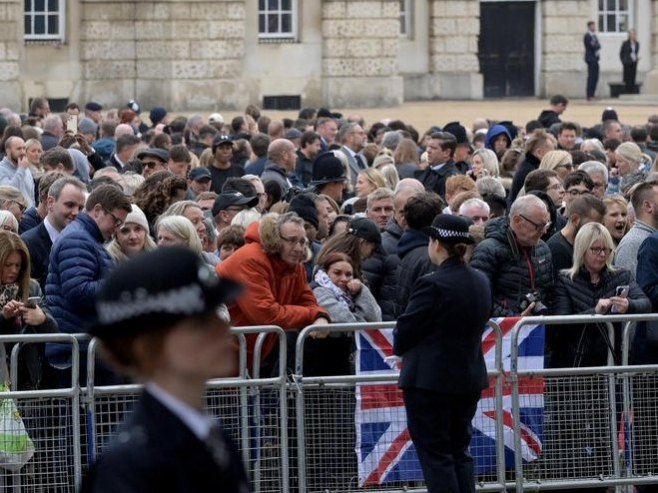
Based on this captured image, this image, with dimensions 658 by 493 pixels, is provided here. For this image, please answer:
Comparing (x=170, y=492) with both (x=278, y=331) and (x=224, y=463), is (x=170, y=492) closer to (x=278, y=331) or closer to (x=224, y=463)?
(x=224, y=463)

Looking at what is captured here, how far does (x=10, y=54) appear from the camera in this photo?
35562 mm

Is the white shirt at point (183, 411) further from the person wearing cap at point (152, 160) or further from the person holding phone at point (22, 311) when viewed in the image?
the person wearing cap at point (152, 160)

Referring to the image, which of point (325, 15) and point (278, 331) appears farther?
point (325, 15)

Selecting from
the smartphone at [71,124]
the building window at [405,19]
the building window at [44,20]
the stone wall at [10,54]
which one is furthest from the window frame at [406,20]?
the smartphone at [71,124]

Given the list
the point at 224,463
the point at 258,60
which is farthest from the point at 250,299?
the point at 258,60

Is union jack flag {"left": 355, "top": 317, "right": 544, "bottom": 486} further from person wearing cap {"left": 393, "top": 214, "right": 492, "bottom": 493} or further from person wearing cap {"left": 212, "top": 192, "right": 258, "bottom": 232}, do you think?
person wearing cap {"left": 212, "top": 192, "right": 258, "bottom": 232}

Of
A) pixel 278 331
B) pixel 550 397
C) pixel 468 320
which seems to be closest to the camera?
pixel 468 320

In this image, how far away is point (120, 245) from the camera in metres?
Result: 9.98

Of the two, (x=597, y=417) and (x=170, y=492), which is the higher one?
(x=170, y=492)

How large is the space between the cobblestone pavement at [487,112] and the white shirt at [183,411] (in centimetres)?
3010

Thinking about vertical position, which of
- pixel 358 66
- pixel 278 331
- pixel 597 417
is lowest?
pixel 597 417

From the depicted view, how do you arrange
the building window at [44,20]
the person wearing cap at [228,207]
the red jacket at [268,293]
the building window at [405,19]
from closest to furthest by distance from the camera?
the red jacket at [268,293] → the person wearing cap at [228,207] → the building window at [44,20] → the building window at [405,19]

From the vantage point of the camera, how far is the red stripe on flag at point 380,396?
10.0 m

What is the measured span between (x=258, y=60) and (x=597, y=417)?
1124 inches
